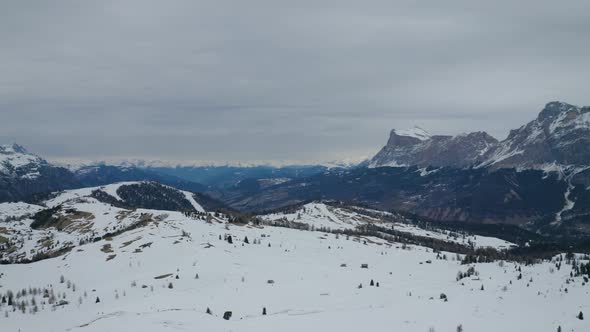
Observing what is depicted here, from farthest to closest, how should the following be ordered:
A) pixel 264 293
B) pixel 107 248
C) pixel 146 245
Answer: pixel 107 248
pixel 146 245
pixel 264 293

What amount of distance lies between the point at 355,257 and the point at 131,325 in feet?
196

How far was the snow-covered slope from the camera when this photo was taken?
31031 millimetres

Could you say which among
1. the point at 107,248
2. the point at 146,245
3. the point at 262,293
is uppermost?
the point at 262,293

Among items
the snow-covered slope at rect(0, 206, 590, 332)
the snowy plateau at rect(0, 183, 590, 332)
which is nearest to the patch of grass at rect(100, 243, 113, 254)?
the snow-covered slope at rect(0, 206, 590, 332)

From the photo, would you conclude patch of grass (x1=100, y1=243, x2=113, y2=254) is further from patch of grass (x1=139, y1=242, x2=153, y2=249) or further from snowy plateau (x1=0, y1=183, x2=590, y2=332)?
patch of grass (x1=139, y1=242, x2=153, y2=249)

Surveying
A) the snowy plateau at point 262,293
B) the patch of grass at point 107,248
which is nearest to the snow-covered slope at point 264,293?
the snowy plateau at point 262,293

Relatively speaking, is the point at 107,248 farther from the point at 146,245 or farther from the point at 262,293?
the point at 262,293

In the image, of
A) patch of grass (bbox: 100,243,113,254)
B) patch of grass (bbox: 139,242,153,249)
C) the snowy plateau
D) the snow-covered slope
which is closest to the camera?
the snow-covered slope

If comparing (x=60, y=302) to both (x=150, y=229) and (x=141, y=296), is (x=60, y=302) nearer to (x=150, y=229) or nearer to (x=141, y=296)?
(x=141, y=296)

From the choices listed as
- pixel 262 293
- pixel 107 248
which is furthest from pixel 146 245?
pixel 262 293

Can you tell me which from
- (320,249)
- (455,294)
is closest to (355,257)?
(320,249)

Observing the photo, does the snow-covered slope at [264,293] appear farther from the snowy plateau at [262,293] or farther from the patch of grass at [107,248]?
the patch of grass at [107,248]

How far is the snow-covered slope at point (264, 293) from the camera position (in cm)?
3103

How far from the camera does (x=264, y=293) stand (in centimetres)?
4253
